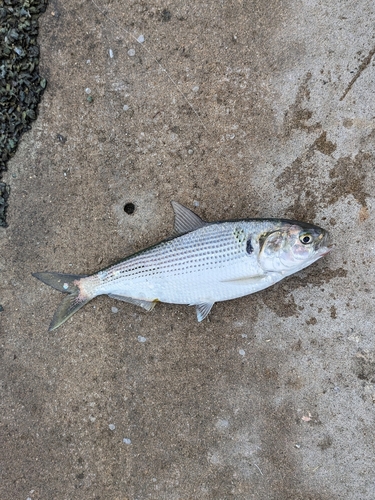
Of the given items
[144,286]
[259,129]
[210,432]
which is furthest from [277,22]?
[210,432]

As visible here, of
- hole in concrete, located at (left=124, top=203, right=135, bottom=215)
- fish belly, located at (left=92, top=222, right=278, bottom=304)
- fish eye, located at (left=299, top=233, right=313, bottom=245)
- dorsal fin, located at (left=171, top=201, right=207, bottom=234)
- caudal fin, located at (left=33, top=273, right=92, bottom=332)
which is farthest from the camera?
hole in concrete, located at (left=124, top=203, right=135, bottom=215)

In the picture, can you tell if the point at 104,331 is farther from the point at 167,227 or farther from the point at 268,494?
the point at 268,494

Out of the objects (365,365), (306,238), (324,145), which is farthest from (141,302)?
(324,145)

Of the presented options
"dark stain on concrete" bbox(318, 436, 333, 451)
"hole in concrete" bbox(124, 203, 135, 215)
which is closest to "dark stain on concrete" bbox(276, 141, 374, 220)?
"hole in concrete" bbox(124, 203, 135, 215)

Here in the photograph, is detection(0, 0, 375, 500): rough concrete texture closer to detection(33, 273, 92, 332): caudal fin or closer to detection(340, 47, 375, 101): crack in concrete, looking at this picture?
detection(340, 47, 375, 101): crack in concrete

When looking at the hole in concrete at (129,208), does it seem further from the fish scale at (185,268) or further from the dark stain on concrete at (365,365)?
the dark stain on concrete at (365,365)

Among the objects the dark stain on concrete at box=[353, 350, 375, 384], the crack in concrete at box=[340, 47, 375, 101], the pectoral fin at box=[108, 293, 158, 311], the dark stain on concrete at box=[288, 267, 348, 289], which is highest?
the crack in concrete at box=[340, 47, 375, 101]
